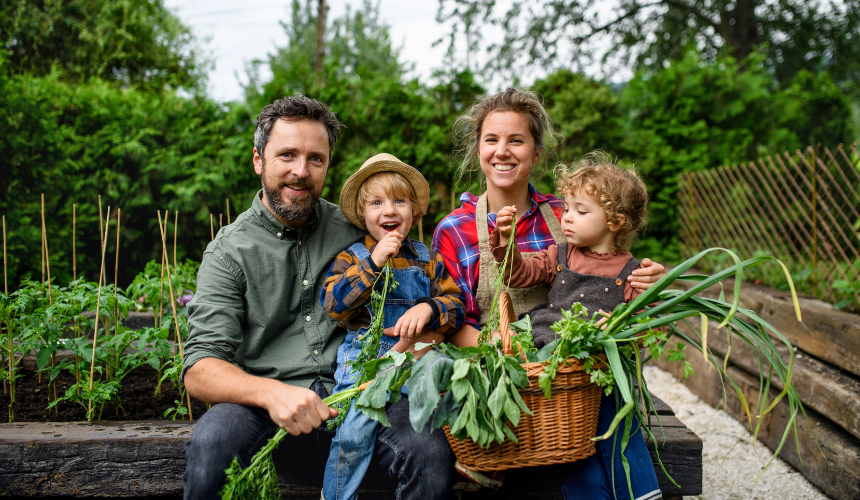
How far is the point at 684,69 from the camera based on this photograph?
6.05 m

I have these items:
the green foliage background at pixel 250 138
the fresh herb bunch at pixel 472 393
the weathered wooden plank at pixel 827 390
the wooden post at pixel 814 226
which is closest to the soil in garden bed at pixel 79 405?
the fresh herb bunch at pixel 472 393

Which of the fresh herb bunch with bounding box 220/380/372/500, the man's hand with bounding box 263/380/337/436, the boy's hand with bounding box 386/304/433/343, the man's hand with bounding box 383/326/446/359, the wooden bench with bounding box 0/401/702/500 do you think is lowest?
the wooden bench with bounding box 0/401/702/500

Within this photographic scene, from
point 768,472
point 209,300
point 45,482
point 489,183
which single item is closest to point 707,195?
point 768,472

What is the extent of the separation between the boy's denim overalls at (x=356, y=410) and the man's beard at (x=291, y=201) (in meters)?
0.27

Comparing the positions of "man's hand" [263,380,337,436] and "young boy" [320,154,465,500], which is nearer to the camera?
"man's hand" [263,380,337,436]

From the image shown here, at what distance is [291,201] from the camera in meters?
2.26

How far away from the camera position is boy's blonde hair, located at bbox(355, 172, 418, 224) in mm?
2217

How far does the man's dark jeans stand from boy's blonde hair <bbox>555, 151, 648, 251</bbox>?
113 centimetres

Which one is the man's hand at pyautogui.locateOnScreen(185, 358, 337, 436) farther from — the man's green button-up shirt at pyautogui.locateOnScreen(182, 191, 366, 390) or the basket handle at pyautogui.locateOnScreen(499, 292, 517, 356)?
the basket handle at pyautogui.locateOnScreen(499, 292, 517, 356)

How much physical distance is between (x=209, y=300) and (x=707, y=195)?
5.14 metres

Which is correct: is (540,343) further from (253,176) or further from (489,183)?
(253,176)

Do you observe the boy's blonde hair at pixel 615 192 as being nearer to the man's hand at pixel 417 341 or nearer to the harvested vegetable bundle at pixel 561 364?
the harvested vegetable bundle at pixel 561 364

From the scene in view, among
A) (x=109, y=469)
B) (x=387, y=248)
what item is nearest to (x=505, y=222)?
(x=387, y=248)

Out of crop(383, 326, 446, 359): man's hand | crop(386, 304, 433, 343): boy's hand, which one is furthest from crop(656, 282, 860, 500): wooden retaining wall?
crop(386, 304, 433, 343): boy's hand
